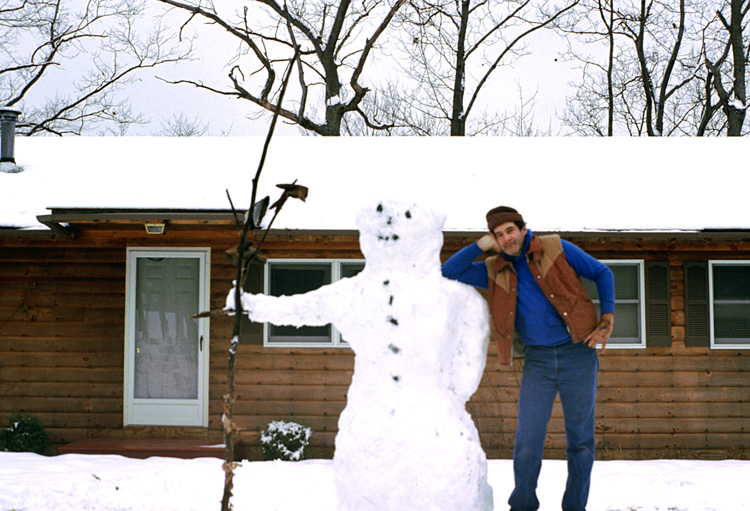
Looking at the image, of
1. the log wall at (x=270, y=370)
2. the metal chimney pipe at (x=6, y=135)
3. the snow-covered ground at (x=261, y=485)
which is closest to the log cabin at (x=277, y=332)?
the log wall at (x=270, y=370)

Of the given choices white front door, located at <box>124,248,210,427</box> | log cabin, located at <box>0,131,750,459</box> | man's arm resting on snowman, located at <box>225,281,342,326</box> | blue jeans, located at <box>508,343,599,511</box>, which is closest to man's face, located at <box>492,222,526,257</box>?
blue jeans, located at <box>508,343,599,511</box>

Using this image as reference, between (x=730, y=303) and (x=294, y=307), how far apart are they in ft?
19.2

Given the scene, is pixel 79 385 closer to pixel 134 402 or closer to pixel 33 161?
pixel 134 402

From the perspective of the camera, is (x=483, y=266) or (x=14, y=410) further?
(x=14, y=410)

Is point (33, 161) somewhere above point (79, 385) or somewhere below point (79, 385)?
above

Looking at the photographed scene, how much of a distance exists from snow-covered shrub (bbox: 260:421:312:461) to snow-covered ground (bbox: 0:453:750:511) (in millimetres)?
191

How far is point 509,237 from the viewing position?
3246 mm

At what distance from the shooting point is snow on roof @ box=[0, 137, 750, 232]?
7.04 m

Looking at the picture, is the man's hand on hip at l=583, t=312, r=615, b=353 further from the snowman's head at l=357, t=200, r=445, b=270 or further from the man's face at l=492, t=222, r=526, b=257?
the snowman's head at l=357, t=200, r=445, b=270

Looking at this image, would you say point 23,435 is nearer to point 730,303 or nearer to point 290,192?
point 290,192

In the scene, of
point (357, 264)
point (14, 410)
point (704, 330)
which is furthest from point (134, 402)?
point (704, 330)

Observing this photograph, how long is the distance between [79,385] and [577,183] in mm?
6121

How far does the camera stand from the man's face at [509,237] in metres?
3.25

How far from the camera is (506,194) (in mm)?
7656
